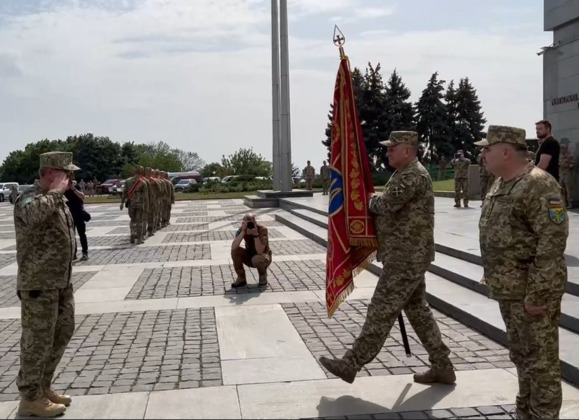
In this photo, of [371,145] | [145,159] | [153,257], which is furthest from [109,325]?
[145,159]

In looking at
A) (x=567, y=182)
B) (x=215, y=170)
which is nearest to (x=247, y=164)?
(x=215, y=170)

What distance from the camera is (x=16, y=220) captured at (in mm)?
4652

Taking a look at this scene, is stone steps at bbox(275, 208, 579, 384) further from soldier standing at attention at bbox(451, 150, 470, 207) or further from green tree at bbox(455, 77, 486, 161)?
green tree at bbox(455, 77, 486, 161)

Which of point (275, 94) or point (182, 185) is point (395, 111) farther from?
point (275, 94)

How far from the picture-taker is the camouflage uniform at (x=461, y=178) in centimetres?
1939

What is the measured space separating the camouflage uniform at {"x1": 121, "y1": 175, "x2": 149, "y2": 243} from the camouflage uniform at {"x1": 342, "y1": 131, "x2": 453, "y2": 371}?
12114 mm

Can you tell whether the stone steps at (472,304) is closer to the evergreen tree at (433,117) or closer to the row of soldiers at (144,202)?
the row of soldiers at (144,202)

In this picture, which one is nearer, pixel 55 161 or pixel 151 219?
pixel 55 161

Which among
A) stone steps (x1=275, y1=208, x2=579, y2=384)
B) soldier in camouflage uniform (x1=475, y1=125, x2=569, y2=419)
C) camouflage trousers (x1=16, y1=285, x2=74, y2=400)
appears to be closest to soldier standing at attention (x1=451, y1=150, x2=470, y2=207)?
stone steps (x1=275, y1=208, x2=579, y2=384)

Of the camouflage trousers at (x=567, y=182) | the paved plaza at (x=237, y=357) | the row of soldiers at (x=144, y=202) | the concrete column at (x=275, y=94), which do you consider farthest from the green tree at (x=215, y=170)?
the paved plaza at (x=237, y=357)

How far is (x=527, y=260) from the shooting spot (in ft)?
12.8

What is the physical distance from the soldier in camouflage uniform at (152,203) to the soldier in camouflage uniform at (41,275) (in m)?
13.3

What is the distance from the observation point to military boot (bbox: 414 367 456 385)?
5.05 meters

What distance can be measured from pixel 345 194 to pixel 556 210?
6.57 feet
